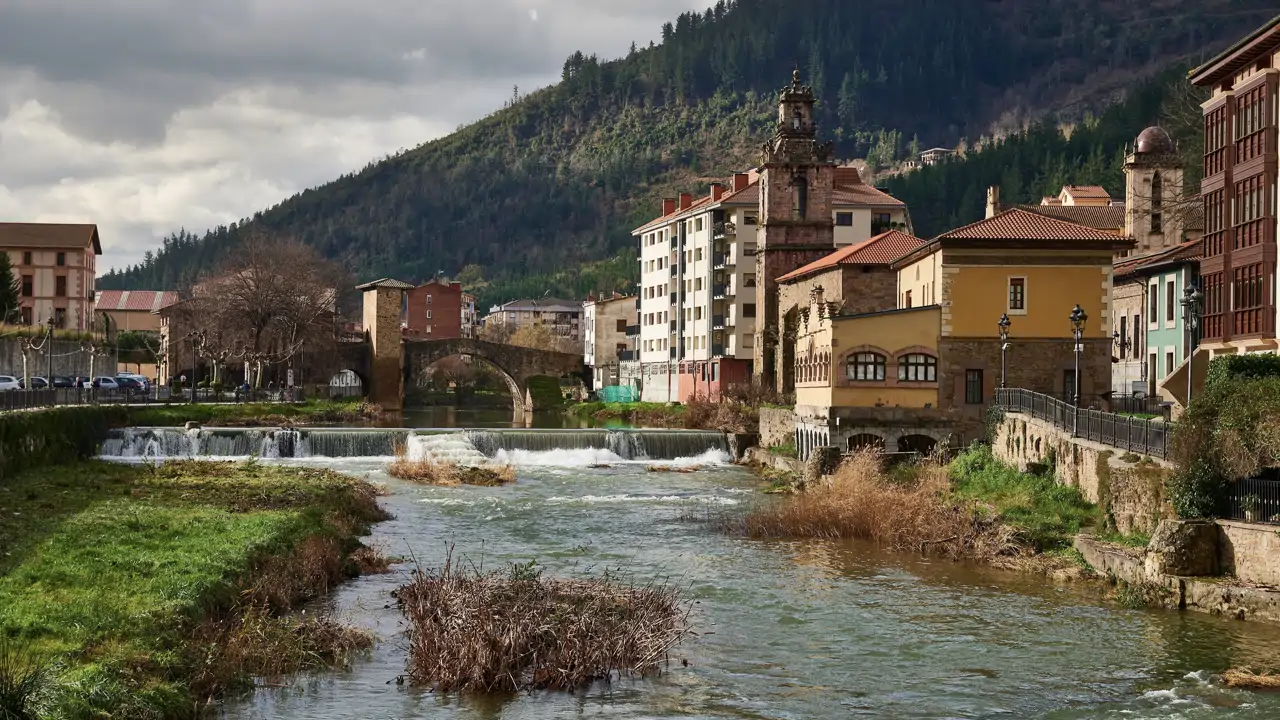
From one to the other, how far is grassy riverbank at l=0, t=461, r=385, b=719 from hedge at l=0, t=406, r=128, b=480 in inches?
74.5

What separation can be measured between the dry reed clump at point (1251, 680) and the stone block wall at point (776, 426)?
1562 inches

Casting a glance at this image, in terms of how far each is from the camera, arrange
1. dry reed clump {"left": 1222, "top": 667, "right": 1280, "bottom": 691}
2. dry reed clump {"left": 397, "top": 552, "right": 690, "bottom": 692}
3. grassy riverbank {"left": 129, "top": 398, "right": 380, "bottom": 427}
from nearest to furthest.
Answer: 1. dry reed clump {"left": 397, "top": 552, "right": 690, "bottom": 692}
2. dry reed clump {"left": 1222, "top": 667, "right": 1280, "bottom": 691}
3. grassy riverbank {"left": 129, "top": 398, "right": 380, "bottom": 427}

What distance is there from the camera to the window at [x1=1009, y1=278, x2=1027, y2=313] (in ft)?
168

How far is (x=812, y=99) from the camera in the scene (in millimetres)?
87375

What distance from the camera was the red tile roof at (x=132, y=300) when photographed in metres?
172

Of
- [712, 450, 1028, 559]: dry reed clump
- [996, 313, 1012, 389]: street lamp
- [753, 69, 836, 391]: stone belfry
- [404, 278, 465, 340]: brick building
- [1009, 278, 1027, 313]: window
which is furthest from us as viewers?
[404, 278, 465, 340]: brick building

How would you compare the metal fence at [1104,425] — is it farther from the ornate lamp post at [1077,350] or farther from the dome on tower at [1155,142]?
the dome on tower at [1155,142]

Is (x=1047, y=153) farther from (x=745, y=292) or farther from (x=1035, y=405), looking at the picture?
(x=1035, y=405)

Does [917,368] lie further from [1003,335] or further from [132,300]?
[132,300]

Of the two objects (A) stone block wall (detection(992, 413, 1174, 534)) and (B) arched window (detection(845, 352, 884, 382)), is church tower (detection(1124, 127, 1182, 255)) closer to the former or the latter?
(B) arched window (detection(845, 352, 884, 382))

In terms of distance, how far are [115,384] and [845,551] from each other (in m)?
72.9

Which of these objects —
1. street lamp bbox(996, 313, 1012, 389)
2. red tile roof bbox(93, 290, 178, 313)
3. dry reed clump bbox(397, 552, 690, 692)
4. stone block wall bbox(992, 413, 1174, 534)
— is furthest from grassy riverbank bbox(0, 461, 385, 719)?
red tile roof bbox(93, 290, 178, 313)

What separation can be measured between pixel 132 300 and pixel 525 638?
16972cm

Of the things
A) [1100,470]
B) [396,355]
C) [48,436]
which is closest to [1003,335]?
[1100,470]
